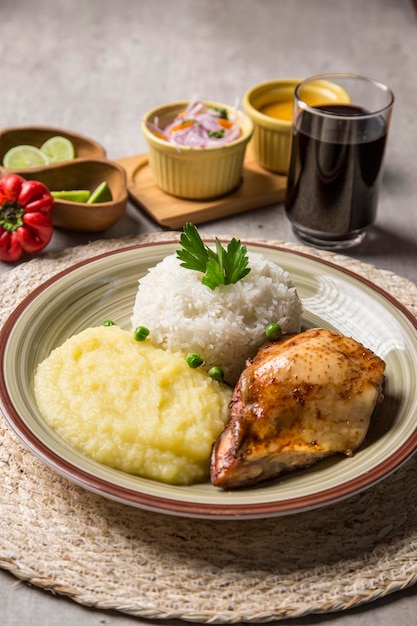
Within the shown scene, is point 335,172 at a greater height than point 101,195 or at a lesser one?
greater

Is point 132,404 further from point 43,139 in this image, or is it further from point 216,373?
point 43,139

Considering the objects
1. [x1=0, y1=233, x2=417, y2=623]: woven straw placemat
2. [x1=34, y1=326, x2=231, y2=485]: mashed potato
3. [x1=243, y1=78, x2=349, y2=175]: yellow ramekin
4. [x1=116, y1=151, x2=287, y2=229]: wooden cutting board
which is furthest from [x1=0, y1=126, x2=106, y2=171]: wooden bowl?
[x1=0, y1=233, x2=417, y2=623]: woven straw placemat

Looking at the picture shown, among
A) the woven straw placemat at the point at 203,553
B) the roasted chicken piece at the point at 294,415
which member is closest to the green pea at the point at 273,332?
the roasted chicken piece at the point at 294,415

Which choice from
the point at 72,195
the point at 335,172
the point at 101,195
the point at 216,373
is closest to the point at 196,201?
Result: the point at 101,195

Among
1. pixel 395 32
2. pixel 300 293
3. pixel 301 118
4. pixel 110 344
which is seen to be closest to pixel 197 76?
pixel 395 32

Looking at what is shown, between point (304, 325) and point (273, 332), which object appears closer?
point (273, 332)

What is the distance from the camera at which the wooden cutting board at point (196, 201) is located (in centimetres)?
617

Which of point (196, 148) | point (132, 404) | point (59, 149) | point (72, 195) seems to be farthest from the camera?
point (59, 149)

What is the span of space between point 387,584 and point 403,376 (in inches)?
47.2

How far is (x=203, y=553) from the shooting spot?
11.6ft

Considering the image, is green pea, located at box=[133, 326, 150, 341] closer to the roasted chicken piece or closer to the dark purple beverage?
the roasted chicken piece

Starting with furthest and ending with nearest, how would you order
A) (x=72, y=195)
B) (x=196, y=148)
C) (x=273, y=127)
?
(x=273, y=127) → (x=196, y=148) → (x=72, y=195)

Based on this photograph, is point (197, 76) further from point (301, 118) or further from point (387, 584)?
point (387, 584)

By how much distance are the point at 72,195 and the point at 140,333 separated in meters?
2.05
